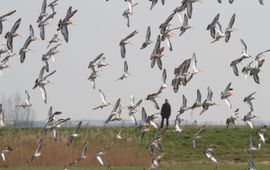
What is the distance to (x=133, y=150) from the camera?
145 ft

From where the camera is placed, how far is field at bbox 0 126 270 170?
3806 centimetres

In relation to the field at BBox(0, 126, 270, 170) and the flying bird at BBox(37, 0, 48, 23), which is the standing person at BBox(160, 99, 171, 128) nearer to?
the field at BBox(0, 126, 270, 170)

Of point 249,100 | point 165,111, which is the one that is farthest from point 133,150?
point 249,100

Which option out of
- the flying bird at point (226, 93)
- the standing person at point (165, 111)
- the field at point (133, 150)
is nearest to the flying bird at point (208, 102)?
the flying bird at point (226, 93)

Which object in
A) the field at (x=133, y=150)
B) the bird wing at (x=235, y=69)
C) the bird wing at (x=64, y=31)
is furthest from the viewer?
the field at (x=133, y=150)

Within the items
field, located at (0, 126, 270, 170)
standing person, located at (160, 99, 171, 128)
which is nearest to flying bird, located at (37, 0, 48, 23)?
field, located at (0, 126, 270, 170)

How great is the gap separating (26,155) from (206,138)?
1998cm

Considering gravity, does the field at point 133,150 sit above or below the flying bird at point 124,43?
below

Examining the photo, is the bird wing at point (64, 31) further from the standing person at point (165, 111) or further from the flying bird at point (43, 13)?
the standing person at point (165, 111)

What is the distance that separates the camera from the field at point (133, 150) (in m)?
38.1

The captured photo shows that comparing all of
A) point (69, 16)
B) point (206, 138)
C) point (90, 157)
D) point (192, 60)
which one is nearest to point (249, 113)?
point (192, 60)

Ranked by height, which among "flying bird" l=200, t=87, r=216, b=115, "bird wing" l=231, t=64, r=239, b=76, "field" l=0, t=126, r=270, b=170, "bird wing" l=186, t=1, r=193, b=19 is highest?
"bird wing" l=186, t=1, r=193, b=19

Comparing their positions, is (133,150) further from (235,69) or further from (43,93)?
(235,69)

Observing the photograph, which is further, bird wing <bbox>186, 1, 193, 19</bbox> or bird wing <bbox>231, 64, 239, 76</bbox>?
bird wing <bbox>231, 64, 239, 76</bbox>
